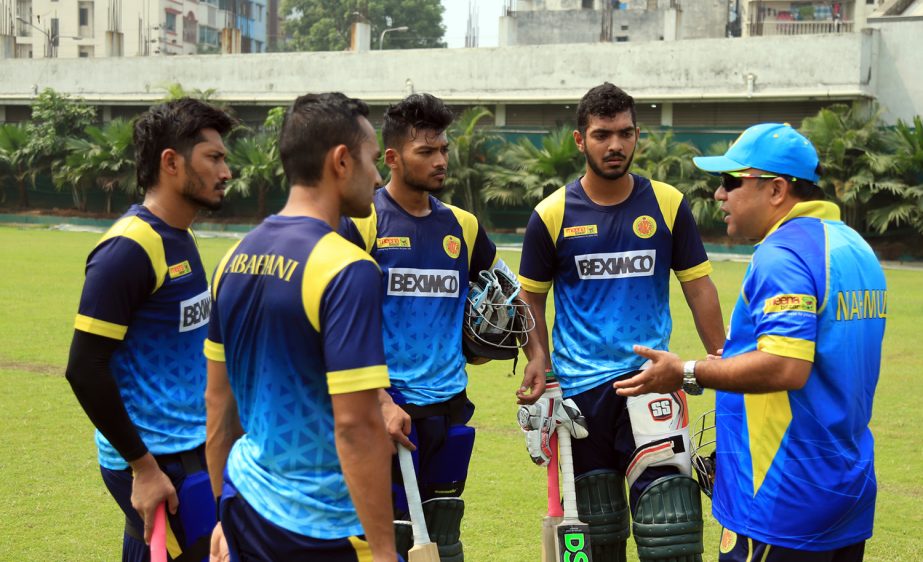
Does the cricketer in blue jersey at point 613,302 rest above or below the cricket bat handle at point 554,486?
above

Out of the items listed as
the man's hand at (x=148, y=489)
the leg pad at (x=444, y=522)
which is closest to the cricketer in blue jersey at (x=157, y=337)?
the man's hand at (x=148, y=489)

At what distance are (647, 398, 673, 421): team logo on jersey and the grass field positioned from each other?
1385mm

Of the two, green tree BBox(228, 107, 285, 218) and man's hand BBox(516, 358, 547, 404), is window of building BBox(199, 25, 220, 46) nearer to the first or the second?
green tree BBox(228, 107, 285, 218)

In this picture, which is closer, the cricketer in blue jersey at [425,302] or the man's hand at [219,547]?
the man's hand at [219,547]

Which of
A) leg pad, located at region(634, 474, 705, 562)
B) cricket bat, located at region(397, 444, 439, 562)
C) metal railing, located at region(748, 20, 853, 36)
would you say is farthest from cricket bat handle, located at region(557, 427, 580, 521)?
metal railing, located at region(748, 20, 853, 36)

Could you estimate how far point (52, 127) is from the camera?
131ft

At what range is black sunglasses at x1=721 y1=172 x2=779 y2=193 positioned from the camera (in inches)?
157

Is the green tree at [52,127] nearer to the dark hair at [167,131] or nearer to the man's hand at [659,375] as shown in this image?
the dark hair at [167,131]

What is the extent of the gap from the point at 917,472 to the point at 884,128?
23.8m

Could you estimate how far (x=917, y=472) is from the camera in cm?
793

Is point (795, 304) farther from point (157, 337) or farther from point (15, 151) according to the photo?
point (15, 151)

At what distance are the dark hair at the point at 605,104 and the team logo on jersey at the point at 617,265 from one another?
69cm

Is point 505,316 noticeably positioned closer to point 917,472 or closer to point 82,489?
point 82,489

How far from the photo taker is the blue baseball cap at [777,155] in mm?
3924
